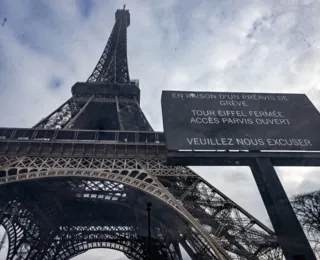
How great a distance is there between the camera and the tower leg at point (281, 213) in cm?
734

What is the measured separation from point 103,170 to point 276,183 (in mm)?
10255

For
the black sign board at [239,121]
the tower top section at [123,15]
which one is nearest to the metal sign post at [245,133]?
the black sign board at [239,121]

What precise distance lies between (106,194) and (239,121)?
1395cm

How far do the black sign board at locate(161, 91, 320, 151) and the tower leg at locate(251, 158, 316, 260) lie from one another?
3.18 ft

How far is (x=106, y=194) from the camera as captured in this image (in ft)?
67.9

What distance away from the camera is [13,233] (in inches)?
819

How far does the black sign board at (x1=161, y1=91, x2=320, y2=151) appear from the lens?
9.96 m

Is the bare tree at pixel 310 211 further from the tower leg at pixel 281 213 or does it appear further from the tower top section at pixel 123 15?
the tower top section at pixel 123 15

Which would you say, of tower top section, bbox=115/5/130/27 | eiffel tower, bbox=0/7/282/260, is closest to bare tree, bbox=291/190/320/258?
eiffel tower, bbox=0/7/282/260

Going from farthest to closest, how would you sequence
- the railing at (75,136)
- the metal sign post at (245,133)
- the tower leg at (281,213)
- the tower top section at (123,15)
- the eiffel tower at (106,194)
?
the tower top section at (123,15) → the railing at (75,136) → the eiffel tower at (106,194) → the metal sign post at (245,133) → the tower leg at (281,213)

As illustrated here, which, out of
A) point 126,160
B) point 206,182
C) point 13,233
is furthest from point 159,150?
point 13,233

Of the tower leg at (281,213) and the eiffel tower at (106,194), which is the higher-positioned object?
the eiffel tower at (106,194)

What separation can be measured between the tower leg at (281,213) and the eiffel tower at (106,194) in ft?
9.50

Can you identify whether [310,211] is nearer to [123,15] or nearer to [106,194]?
[106,194]
